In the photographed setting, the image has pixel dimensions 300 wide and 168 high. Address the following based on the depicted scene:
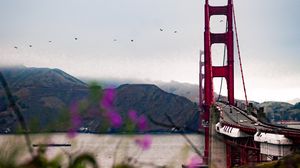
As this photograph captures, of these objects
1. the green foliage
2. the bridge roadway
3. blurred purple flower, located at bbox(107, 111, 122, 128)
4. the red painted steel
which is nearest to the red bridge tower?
the red painted steel

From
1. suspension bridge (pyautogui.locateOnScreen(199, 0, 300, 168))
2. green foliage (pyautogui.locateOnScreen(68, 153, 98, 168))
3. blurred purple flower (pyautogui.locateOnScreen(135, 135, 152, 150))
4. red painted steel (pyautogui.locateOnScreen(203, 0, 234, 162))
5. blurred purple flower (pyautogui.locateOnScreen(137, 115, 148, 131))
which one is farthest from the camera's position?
red painted steel (pyautogui.locateOnScreen(203, 0, 234, 162))

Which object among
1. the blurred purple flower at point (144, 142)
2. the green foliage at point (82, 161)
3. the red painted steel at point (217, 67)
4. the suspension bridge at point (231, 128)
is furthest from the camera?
the red painted steel at point (217, 67)

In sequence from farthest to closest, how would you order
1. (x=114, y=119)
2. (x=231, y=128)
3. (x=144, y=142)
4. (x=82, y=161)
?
(x=231, y=128) < (x=114, y=119) < (x=144, y=142) < (x=82, y=161)

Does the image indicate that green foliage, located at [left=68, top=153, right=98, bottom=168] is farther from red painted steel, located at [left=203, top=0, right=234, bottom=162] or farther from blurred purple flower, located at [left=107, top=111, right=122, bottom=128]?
red painted steel, located at [left=203, top=0, right=234, bottom=162]

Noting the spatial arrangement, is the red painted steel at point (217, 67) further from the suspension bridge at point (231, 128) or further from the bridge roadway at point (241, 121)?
the bridge roadway at point (241, 121)

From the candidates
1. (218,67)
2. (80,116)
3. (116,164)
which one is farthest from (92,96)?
(218,67)

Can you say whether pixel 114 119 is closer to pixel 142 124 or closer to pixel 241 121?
pixel 142 124

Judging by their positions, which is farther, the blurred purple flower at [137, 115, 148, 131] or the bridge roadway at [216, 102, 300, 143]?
the bridge roadway at [216, 102, 300, 143]

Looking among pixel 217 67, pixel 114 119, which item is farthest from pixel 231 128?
pixel 114 119

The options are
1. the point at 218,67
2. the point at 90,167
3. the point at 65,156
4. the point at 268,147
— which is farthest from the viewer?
the point at 218,67

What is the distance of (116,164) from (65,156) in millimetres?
198

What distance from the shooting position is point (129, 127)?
1889 mm

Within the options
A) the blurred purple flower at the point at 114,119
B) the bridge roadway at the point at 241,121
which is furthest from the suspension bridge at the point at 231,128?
the blurred purple flower at the point at 114,119

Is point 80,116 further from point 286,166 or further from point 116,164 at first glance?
point 286,166
